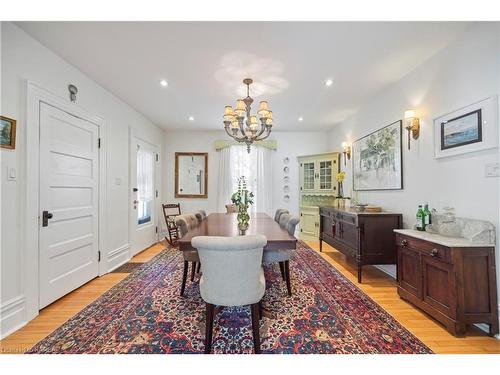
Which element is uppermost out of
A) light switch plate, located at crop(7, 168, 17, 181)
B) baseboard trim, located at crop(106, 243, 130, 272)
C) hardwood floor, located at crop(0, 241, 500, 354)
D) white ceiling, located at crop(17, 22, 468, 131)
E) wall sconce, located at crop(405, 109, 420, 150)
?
white ceiling, located at crop(17, 22, 468, 131)

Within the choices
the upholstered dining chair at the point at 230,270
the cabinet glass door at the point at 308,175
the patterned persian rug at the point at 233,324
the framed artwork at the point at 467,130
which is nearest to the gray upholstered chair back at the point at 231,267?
the upholstered dining chair at the point at 230,270

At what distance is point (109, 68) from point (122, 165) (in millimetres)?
Answer: 1531

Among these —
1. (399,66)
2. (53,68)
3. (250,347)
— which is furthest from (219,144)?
(250,347)

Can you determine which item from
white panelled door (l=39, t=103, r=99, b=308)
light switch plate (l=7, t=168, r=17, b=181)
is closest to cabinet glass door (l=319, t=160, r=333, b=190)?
white panelled door (l=39, t=103, r=99, b=308)

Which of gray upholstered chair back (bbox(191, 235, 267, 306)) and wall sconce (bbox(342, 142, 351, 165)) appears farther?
wall sconce (bbox(342, 142, 351, 165))

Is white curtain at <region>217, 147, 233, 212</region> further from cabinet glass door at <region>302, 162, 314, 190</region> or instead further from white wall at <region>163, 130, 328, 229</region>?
cabinet glass door at <region>302, 162, 314, 190</region>

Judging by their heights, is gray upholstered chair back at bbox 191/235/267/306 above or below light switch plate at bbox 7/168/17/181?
below

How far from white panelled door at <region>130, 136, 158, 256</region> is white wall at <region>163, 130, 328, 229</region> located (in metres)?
0.51

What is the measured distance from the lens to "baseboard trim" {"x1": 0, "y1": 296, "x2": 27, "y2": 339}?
1799 millimetres

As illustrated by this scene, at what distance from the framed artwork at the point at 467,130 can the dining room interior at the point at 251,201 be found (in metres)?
0.01

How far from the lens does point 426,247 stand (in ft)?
6.64

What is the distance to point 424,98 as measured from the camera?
255 cm

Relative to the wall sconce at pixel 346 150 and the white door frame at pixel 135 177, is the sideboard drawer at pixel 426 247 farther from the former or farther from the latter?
the white door frame at pixel 135 177

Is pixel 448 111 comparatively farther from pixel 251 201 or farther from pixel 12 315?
pixel 12 315
